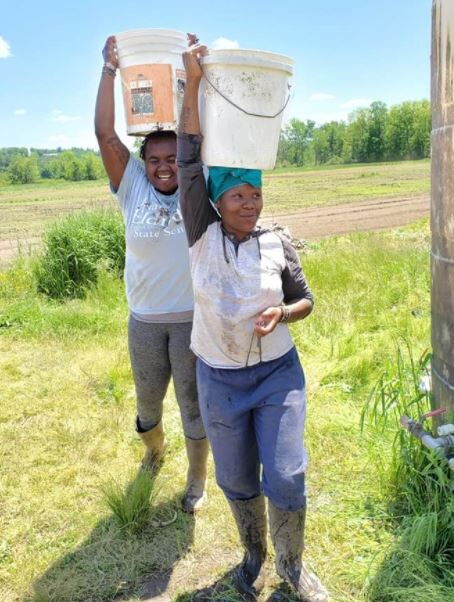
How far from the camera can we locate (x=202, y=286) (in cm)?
182

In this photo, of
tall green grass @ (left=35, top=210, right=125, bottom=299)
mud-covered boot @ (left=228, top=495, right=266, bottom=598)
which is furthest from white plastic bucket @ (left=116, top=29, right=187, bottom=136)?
tall green grass @ (left=35, top=210, right=125, bottom=299)

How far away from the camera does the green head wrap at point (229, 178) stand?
178 centimetres

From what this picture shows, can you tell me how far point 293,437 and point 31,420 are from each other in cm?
221

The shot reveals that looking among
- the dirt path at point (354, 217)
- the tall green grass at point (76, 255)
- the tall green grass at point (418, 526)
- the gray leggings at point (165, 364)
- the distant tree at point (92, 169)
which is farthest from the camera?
the distant tree at point (92, 169)

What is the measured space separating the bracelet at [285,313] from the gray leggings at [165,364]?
0.57m

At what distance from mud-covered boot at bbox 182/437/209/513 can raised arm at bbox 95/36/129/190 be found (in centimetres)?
127

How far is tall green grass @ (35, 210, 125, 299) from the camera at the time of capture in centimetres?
624

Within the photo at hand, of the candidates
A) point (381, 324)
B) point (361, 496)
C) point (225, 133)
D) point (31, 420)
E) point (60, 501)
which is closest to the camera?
point (225, 133)

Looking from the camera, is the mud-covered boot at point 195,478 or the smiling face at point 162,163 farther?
the mud-covered boot at point 195,478

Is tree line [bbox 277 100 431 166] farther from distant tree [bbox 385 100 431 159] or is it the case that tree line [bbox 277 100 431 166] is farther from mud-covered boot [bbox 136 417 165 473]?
mud-covered boot [bbox 136 417 165 473]

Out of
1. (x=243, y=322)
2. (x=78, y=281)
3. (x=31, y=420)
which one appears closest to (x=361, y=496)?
(x=243, y=322)

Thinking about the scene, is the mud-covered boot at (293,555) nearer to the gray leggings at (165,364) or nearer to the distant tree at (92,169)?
Answer: the gray leggings at (165,364)

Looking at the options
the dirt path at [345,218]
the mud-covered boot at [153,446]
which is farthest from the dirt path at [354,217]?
the mud-covered boot at [153,446]

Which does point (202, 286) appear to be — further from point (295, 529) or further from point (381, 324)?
point (381, 324)
